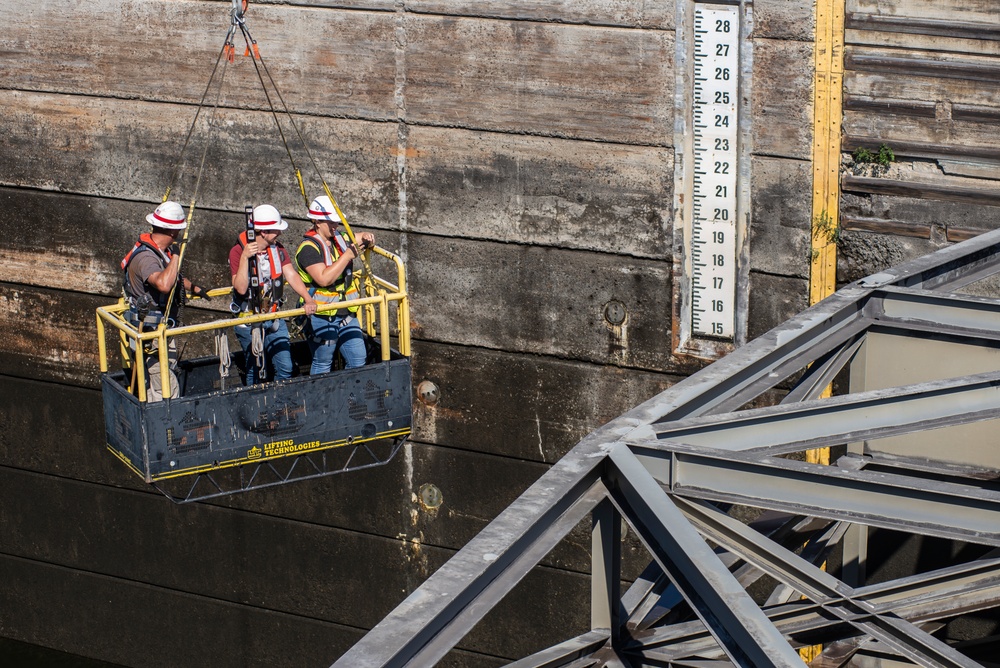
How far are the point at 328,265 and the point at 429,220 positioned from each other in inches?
77.9

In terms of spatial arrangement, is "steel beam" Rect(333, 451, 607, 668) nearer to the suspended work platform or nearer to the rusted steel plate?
the suspended work platform

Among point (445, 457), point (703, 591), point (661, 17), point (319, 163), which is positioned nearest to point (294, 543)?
point (445, 457)

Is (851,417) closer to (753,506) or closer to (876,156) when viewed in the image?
(753,506)

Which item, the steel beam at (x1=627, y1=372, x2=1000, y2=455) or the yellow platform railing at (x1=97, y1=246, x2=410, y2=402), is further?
the yellow platform railing at (x1=97, y1=246, x2=410, y2=402)

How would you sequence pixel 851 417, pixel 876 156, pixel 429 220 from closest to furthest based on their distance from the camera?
pixel 851 417 → pixel 876 156 → pixel 429 220

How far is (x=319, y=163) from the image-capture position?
12.0 metres

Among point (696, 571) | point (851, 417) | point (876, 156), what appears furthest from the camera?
point (876, 156)

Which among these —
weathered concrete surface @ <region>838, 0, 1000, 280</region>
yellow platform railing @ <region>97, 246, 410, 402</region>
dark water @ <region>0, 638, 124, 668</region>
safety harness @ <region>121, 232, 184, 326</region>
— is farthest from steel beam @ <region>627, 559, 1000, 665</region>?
dark water @ <region>0, 638, 124, 668</region>

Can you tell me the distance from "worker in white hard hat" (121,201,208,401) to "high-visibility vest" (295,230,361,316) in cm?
77

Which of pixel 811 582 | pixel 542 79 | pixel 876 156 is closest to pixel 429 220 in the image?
pixel 542 79

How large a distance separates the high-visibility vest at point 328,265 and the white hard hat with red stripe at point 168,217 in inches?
34.4

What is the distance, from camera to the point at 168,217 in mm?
9781

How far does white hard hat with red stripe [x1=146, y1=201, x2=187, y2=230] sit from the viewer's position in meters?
9.74

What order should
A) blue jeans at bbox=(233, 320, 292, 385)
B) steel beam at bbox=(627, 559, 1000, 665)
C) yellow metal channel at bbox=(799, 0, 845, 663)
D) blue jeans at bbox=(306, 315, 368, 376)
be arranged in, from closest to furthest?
1. steel beam at bbox=(627, 559, 1000, 665)
2. blue jeans at bbox=(306, 315, 368, 376)
3. yellow metal channel at bbox=(799, 0, 845, 663)
4. blue jeans at bbox=(233, 320, 292, 385)
